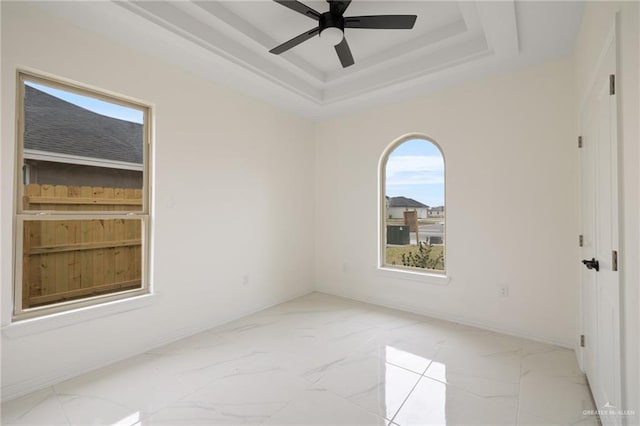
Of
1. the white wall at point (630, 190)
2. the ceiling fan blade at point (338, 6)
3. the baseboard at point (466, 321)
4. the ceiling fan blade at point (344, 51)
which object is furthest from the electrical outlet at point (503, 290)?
the ceiling fan blade at point (338, 6)

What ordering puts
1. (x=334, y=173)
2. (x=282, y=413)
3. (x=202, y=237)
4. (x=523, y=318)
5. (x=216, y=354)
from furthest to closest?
1. (x=334, y=173)
2. (x=202, y=237)
3. (x=523, y=318)
4. (x=216, y=354)
5. (x=282, y=413)

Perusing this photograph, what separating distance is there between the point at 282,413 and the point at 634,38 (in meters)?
2.52

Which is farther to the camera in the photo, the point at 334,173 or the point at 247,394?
the point at 334,173

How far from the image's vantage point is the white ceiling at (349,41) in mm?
2213

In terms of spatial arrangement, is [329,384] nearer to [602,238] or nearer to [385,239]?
[602,238]

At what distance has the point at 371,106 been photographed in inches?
156

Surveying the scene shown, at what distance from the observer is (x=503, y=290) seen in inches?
120

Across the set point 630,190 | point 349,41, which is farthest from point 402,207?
point 630,190

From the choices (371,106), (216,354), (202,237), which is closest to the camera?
(216,354)

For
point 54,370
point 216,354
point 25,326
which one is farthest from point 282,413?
point 25,326

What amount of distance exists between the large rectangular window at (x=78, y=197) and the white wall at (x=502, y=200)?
278 centimetres

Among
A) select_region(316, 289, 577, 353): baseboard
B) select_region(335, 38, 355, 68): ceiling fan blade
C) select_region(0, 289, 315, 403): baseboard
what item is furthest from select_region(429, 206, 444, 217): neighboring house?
select_region(0, 289, 315, 403): baseboard

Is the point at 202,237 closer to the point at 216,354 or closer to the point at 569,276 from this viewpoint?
the point at 216,354

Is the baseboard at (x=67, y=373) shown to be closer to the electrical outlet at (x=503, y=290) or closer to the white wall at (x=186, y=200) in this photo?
the white wall at (x=186, y=200)
